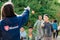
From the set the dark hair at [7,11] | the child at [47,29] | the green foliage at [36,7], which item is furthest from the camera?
the green foliage at [36,7]

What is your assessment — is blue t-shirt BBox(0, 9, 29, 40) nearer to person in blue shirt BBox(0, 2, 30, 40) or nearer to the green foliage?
person in blue shirt BBox(0, 2, 30, 40)

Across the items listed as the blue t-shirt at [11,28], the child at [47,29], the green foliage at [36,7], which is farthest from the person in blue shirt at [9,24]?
the green foliage at [36,7]

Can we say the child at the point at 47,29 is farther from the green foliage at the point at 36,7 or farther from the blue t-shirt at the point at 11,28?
the green foliage at the point at 36,7

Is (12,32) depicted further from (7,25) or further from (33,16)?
(33,16)

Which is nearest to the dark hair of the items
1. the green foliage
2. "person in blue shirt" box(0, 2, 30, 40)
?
"person in blue shirt" box(0, 2, 30, 40)

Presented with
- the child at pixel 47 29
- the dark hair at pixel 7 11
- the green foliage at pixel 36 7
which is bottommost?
the green foliage at pixel 36 7

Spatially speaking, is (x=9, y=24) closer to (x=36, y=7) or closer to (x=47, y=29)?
(x=47, y=29)

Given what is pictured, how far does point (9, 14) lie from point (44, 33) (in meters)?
7.59

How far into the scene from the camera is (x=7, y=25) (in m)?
5.36

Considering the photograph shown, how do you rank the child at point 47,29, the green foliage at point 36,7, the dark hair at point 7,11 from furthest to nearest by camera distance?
the green foliage at point 36,7
the child at point 47,29
the dark hair at point 7,11

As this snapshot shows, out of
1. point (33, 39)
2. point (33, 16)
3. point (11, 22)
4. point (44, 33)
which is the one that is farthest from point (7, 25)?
point (33, 16)

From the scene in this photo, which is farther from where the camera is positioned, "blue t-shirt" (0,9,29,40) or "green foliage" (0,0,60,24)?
"green foliage" (0,0,60,24)

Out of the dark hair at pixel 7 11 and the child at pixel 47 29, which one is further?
the child at pixel 47 29

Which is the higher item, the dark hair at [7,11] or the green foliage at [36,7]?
the dark hair at [7,11]
